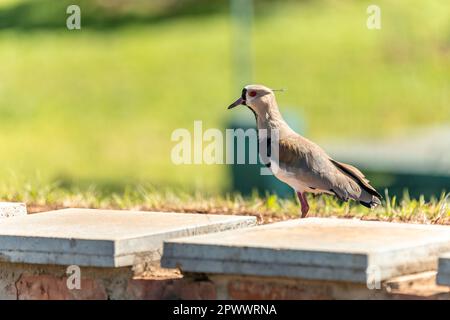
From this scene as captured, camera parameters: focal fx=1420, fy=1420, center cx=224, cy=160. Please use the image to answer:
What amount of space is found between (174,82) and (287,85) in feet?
7.81

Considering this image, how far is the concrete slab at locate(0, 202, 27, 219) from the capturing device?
7.40m

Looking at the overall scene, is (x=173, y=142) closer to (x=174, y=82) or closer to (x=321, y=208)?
(x=174, y=82)

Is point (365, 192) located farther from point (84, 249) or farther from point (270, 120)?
point (84, 249)

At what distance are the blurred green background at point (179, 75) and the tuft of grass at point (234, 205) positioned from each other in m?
12.5

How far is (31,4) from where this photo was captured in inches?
1287

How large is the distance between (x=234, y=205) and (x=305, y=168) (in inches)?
36.8

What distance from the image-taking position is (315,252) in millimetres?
5625

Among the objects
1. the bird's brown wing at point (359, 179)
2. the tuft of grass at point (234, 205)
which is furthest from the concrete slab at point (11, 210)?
the bird's brown wing at point (359, 179)

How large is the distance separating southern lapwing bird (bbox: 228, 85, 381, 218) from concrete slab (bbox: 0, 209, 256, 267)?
886 millimetres

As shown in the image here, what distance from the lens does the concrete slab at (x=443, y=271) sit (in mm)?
5523

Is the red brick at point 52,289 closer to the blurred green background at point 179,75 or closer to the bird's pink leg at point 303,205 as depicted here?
the bird's pink leg at point 303,205

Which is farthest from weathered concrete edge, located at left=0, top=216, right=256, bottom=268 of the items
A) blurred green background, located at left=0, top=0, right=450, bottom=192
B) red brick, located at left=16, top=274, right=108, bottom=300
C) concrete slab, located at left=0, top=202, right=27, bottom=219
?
blurred green background, located at left=0, top=0, right=450, bottom=192

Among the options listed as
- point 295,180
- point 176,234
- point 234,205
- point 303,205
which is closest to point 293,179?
point 295,180

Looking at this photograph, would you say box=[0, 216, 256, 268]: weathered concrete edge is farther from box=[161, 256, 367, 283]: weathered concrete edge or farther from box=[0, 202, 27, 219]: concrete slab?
box=[0, 202, 27, 219]: concrete slab
